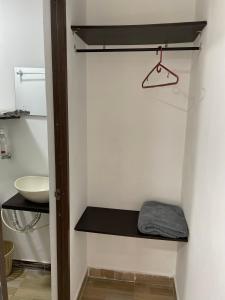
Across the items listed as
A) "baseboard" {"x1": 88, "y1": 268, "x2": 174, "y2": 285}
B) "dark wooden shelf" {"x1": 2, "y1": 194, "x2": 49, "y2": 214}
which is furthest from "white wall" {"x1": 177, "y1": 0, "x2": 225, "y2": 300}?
"dark wooden shelf" {"x1": 2, "y1": 194, "x2": 49, "y2": 214}

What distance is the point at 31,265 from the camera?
257 centimetres

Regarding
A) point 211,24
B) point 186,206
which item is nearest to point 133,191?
point 186,206

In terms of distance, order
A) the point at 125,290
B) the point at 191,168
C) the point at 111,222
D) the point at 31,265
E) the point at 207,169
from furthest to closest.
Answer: the point at 31,265 → the point at 125,290 → the point at 111,222 → the point at 191,168 → the point at 207,169

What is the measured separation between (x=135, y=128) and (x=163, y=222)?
0.76 meters

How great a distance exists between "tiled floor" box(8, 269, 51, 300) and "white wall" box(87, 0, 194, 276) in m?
0.64

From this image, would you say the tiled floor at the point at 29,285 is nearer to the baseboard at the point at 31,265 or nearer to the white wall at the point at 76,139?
the baseboard at the point at 31,265

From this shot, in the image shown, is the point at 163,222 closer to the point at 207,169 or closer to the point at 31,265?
the point at 207,169

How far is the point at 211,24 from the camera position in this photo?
4.78 ft

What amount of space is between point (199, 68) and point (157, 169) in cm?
86

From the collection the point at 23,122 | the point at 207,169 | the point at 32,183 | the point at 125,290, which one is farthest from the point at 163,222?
the point at 23,122

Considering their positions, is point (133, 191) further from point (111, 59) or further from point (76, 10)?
point (76, 10)

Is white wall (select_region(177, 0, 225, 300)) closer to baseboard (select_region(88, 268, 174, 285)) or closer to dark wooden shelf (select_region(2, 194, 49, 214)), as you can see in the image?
baseboard (select_region(88, 268, 174, 285))

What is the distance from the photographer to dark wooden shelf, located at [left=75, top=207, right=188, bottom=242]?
1.97 metres

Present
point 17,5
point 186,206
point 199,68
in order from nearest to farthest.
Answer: point 199,68, point 186,206, point 17,5
